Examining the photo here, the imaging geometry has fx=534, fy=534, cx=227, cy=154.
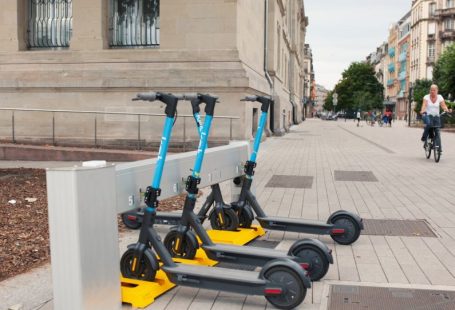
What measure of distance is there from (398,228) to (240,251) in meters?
2.73

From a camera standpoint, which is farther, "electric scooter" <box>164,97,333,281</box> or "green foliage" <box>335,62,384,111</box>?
"green foliage" <box>335,62,384,111</box>

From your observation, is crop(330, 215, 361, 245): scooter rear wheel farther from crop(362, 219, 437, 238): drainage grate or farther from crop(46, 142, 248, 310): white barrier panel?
crop(46, 142, 248, 310): white barrier panel

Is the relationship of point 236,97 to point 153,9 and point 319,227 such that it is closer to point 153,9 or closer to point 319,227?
point 153,9

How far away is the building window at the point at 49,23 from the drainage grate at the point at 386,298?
1557 centimetres

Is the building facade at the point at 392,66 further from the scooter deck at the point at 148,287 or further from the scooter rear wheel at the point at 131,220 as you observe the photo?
the scooter deck at the point at 148,287

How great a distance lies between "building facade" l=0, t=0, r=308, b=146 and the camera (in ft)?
52.5

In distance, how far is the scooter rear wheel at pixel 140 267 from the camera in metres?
4.18

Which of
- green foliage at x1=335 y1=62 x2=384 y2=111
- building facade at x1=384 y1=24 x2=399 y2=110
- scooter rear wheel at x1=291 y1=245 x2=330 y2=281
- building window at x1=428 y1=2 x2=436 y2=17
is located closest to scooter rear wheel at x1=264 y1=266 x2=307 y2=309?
scooter rear wheel at x1=291 y1=245 x2=330 y2=281

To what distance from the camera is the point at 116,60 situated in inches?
653

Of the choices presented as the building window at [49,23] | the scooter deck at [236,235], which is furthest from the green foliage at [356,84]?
the scooter deck at [236,235]

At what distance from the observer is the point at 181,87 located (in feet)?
52.0

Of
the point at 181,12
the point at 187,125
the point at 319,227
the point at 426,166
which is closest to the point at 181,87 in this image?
the point at 187,125

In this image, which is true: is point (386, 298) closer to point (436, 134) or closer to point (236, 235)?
point (236, 235)

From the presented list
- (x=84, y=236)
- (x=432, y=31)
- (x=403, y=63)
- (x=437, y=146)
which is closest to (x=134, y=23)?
(x=437, y=146)
